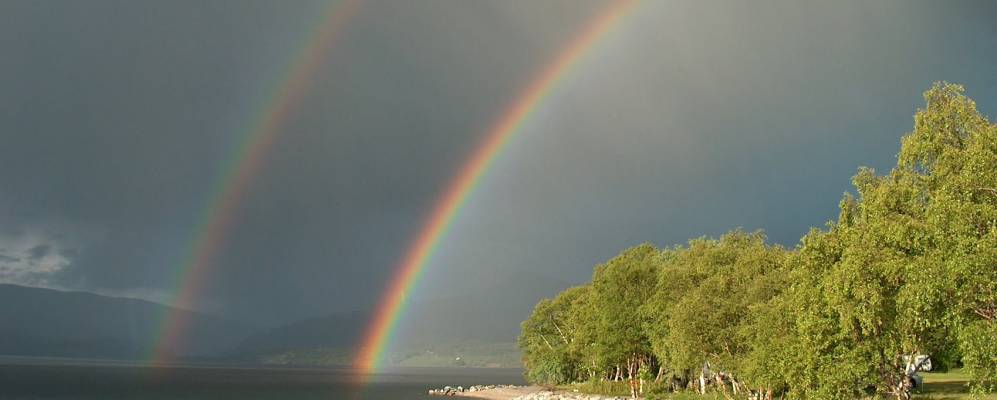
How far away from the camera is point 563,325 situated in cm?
12594

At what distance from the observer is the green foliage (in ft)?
87.2

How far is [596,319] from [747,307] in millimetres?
37587

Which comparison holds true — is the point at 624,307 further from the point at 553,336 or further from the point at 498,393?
the point at 498,393

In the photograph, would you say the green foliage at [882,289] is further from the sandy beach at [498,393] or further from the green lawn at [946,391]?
the sandy beach at [498,393]

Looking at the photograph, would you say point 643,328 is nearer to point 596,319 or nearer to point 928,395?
point 596,319

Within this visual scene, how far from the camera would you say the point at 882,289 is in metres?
31.6

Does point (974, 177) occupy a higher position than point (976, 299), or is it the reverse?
point (974, 177)

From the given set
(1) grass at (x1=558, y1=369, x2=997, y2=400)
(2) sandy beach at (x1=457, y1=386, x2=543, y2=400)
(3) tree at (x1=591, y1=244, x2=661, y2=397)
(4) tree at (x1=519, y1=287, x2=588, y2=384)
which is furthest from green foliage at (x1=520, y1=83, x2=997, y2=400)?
(4) tree at (x1=519, y1=287, x2=588, y2=384)

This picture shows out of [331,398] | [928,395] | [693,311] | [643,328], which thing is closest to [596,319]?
[643,328]

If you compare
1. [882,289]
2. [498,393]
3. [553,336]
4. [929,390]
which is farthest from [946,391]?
[498,393]

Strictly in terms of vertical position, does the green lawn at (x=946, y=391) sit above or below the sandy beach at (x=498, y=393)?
below

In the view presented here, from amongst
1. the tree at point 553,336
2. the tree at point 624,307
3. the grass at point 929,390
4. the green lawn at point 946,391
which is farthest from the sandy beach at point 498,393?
the green lawn at point 946,391

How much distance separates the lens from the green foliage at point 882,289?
26594 mm

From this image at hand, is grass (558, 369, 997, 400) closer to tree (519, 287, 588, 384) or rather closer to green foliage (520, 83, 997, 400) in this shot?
green foliage (520, 83, 997, 400)
